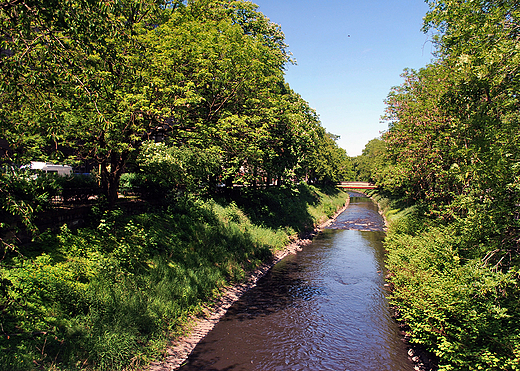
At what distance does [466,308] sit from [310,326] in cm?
659

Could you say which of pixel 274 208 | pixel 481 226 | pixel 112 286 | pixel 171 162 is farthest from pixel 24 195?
pixel 274 208

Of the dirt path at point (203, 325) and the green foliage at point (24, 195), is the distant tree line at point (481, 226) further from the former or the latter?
the green foliage at point (24, 195)

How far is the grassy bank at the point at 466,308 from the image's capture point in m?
8.52

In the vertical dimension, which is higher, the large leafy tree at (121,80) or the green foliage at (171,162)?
the large leafy tree at (121,80)

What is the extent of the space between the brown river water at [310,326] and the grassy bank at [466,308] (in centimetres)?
189

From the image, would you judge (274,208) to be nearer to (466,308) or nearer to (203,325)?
(203,325)

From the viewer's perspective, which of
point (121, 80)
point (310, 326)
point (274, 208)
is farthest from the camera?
point (274, 208)

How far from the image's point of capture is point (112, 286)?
39.2ft

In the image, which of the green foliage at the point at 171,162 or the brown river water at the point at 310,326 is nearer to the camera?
the brown river water at the point at 310,326

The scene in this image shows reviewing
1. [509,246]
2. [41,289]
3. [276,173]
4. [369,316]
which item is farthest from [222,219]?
[509,246]

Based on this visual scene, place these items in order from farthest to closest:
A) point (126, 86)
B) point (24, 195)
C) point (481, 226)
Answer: point (126, 86) < point (24, 195) < point (481, 226)

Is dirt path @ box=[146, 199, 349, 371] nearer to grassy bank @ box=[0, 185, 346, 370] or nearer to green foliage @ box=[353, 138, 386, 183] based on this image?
grassy bank @ box=[0, 185, 346, 370]

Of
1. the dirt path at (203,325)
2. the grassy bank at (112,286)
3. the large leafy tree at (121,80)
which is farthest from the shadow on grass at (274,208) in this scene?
the grassy bank at (112,286)

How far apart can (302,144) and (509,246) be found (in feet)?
69.3
